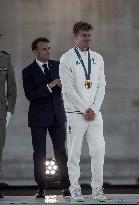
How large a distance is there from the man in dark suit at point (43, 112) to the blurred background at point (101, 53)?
4.45 ft

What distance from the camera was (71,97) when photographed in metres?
7.09

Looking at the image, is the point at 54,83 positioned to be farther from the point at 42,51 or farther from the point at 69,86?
the point at 69,86

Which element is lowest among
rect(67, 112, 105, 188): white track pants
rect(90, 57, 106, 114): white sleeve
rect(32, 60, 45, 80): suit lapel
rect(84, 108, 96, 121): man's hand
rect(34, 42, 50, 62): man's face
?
Result: rect(67, 112, 105, 188): white track pants

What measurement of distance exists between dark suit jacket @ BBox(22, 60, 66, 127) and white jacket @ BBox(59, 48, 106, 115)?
1.63 ft

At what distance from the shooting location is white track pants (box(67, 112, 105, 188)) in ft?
23.3

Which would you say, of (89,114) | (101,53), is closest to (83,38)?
(89,114)

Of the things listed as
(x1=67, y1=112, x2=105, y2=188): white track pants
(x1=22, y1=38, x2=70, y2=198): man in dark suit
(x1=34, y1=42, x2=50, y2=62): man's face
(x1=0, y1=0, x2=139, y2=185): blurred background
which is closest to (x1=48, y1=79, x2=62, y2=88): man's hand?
(x1=22, y1=38, x2=70, y2=198): man in dark suit

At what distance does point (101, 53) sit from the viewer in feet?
30.0

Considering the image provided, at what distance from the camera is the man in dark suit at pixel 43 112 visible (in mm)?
7629

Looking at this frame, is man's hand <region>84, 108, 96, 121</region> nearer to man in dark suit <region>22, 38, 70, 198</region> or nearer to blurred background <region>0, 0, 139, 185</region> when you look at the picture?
man in dark suit <region>22, 38, 70, 198</region>

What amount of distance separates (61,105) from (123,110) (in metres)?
1.57

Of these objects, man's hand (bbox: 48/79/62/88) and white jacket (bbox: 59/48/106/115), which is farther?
man's hand (bbox: 48/79/62/88)

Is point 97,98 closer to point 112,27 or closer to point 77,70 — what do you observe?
point 77,70

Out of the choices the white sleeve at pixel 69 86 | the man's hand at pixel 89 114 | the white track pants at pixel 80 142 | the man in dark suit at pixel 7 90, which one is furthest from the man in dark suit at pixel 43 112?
the man's hand at pixel 89 114
